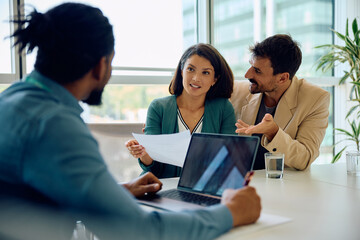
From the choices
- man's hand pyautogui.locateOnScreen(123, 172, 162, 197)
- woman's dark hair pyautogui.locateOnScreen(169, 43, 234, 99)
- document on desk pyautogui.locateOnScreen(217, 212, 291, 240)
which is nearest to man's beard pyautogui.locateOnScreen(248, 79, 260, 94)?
woman's dark hair pyautogui.locateOnScreen(169, 43, 234, 99)

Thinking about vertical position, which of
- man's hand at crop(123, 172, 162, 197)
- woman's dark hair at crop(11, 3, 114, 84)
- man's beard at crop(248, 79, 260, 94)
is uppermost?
woman's dark hair at crop(11, 3, 114, 84)

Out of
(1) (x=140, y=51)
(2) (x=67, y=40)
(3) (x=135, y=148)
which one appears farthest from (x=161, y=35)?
(2) (x=67, y=40)

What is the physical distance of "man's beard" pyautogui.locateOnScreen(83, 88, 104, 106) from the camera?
1.10m

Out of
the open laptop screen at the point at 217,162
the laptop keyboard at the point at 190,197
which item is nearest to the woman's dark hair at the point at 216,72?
the open laptop screen at the point at 217,162

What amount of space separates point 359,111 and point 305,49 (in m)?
1.00

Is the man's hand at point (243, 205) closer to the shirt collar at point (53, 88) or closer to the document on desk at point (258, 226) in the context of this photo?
the document on desk at point (258, 226)

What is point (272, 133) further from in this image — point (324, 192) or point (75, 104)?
point (75, 104)

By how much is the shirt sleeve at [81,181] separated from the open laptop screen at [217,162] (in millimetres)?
426

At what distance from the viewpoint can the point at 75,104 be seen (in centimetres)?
97

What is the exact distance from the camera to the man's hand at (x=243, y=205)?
98 centimetres

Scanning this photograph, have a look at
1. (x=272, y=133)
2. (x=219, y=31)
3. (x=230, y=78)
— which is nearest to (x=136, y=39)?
(x=219, y=31)

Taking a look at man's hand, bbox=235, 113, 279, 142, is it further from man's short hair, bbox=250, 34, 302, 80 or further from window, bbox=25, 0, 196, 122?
window, bbox=25, 0, 196, 122

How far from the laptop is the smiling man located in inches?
19.2

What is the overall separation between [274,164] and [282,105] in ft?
1.96
